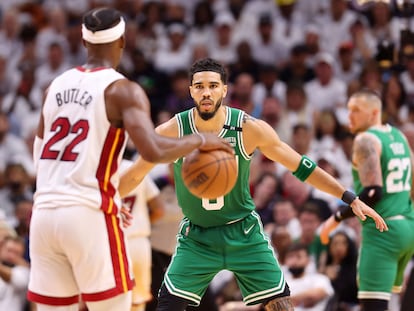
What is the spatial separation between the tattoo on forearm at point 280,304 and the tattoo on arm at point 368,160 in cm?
189

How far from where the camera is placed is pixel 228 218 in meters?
7.15

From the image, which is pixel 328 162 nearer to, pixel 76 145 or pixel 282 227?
pixel 282 227

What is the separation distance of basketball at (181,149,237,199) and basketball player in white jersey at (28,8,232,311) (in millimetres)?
152

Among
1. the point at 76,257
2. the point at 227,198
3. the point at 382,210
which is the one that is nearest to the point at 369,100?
the point at 382,210

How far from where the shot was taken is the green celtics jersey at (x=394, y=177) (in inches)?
339

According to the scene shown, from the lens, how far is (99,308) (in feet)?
18.9

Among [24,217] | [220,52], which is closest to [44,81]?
[220,52]

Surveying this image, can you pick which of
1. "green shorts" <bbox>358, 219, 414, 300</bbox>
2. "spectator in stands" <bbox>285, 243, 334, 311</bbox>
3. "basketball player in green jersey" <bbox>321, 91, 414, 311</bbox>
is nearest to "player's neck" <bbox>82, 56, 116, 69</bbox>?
"basketball player in green jersey" <bbox>321, 91, 414, 311</bbox>

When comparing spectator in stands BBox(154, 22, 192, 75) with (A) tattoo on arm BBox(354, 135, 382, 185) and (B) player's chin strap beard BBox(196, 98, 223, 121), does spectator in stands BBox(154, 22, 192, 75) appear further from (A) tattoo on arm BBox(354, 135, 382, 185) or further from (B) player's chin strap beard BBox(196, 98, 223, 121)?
(B) player's chin strap beard BBox(196, 98, 223, 121)

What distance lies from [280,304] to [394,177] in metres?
2.27

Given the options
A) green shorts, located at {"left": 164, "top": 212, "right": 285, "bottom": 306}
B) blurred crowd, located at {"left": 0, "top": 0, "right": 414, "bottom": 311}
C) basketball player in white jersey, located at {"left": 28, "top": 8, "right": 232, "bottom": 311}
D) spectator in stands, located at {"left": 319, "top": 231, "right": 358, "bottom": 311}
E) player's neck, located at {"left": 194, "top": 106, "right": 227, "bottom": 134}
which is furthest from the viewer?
→ blurred crowd, located at {"left": 0, "top": 0, "right": 414, "bottom": 311}

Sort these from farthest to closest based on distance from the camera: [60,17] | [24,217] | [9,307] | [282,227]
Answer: [60,17] < [24,217] < [282,227] < [9,307]

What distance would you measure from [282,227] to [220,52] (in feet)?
17.1

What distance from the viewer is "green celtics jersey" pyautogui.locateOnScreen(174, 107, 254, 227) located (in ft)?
23.4
